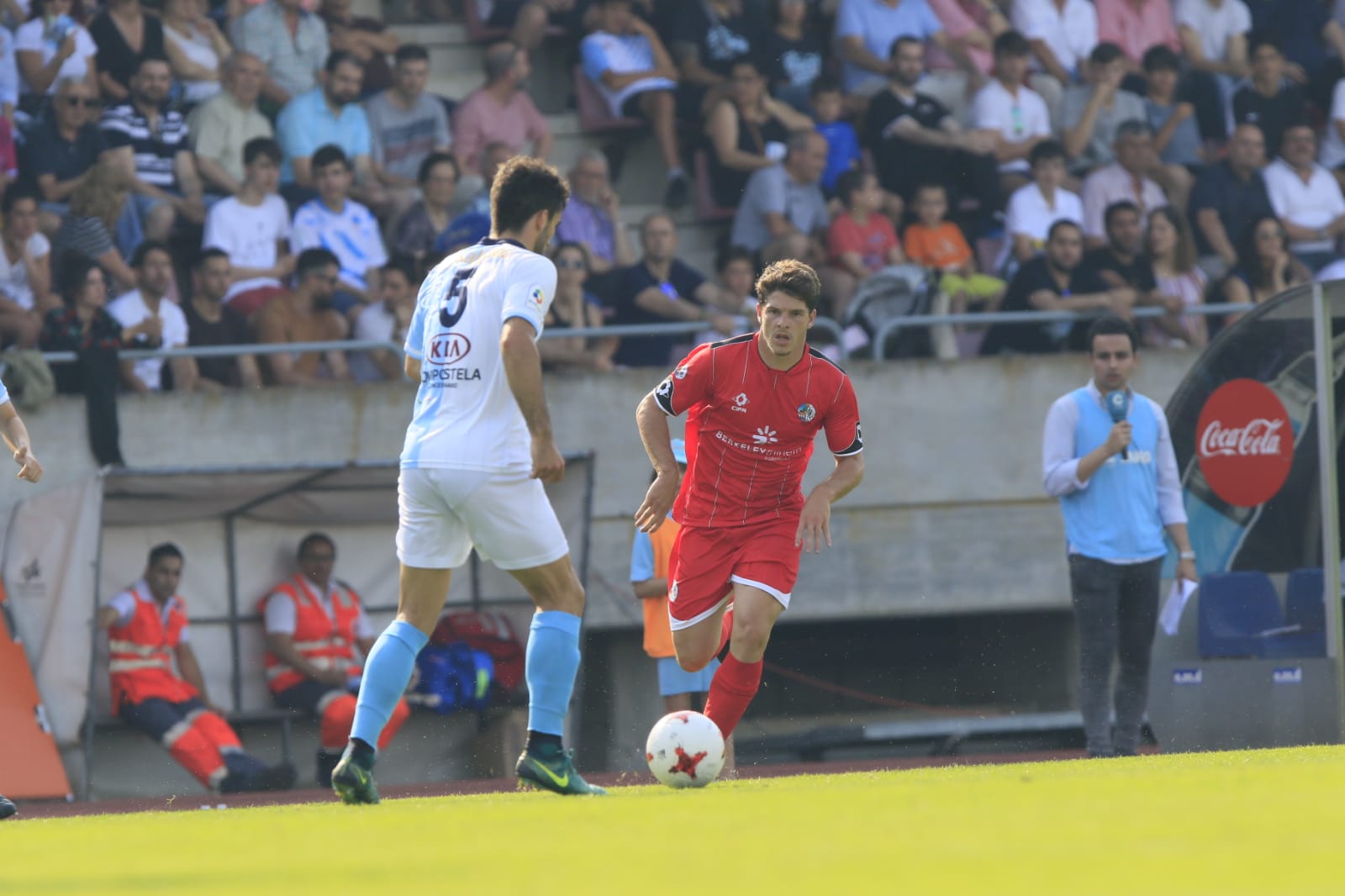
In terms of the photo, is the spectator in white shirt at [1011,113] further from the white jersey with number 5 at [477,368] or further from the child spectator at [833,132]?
the white jersey with number 5 at [477,368]

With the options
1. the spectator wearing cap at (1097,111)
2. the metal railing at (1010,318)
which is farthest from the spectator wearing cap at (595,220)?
the spectator wearing cap at (1097,111)

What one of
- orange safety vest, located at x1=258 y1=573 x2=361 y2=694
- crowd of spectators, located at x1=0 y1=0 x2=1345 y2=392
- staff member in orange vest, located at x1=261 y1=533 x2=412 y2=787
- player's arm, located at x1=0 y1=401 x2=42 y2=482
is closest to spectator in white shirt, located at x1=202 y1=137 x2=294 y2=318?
crowd of spectators, located at x1=0 y1=0 x2=1345 y2=392

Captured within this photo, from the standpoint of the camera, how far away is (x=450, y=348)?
6512 millimetres

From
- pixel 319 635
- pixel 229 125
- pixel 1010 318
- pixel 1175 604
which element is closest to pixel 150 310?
pixel 229 125

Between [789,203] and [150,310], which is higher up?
[789,203]

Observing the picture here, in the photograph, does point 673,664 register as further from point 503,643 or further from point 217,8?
point 217,8

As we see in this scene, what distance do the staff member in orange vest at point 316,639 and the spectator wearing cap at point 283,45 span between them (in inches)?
131

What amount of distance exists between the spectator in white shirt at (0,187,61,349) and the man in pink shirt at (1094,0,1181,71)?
28.0 feet

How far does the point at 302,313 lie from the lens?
1313 centimetres

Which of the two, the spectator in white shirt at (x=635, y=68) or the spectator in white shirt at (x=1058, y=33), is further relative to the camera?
the spectator in white shirt at (x=1058, y=33)

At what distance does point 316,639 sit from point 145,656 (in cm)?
115

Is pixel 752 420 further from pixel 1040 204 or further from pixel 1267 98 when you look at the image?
pixel 1267 98

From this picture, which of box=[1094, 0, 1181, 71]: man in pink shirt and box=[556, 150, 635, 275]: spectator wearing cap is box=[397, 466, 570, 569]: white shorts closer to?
box=[556, 150, 635, 275]: spectator wearing cap

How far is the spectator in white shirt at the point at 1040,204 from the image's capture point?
576 inches
